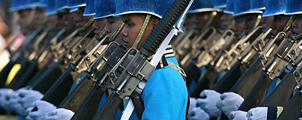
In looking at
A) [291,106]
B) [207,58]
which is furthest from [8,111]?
[291,106]

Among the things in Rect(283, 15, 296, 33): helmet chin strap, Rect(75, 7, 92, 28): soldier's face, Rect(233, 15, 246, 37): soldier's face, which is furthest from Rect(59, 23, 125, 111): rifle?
Rect(233, 15, 246, 37): soldier's face

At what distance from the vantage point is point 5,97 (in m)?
10.8

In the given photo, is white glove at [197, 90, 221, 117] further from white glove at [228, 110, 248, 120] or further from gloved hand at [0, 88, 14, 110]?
gloved hand at [0, 88, 14, 110]

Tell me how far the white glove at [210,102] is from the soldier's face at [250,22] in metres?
0.88

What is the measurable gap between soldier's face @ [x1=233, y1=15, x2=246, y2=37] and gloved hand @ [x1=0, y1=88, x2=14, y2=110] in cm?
281

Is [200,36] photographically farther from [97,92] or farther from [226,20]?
[97,92]

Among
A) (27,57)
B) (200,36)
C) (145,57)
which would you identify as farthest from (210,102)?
(27,57)

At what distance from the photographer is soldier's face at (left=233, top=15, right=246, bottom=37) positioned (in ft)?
29.8

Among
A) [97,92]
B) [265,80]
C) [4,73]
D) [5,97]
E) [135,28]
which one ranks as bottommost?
[5,97]

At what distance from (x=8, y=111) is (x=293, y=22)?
5.27m

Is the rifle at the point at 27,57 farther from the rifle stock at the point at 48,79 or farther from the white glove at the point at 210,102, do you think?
the white glove at the point at 210,102

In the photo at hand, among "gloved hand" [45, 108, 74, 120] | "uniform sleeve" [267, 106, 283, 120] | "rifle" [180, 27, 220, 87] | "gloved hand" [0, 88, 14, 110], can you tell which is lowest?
"gloved hand" [0, 88, 14, 110]

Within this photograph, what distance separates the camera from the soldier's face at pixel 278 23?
23.2 feet

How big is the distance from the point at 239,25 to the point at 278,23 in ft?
6.45
